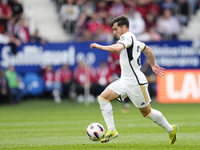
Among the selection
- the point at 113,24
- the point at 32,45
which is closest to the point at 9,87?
the point at 32,45

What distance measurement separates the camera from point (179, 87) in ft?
60.0

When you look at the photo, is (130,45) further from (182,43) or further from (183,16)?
(183,16)

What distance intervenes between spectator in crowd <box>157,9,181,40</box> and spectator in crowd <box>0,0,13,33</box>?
7.68 metres

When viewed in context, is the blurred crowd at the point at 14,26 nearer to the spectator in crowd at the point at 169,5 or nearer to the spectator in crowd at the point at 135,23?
the spectator in crowd at the point at 135,23

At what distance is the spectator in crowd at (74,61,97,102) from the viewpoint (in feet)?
64.0

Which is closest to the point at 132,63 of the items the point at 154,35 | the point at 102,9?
the point at 154,35

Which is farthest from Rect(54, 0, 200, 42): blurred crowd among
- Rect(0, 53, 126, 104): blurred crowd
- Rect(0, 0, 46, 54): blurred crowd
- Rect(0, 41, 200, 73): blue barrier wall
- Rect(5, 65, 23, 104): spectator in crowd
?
Rect(5, 65, 23, 104): spectator in crowd

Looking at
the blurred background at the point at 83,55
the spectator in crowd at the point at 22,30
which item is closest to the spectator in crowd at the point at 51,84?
the blurred background at the point at 83,55

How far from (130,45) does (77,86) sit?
42.3ft

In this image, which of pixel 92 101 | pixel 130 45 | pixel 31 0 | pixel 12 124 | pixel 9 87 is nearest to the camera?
pixel 130 45

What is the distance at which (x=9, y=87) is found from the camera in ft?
61.7

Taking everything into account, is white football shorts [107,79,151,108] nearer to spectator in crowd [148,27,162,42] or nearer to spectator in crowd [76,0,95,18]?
spectator in crowd [148,27,162,42]

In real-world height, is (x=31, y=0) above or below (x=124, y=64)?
above

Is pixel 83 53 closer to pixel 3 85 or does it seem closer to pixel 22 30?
pixel 22 30
